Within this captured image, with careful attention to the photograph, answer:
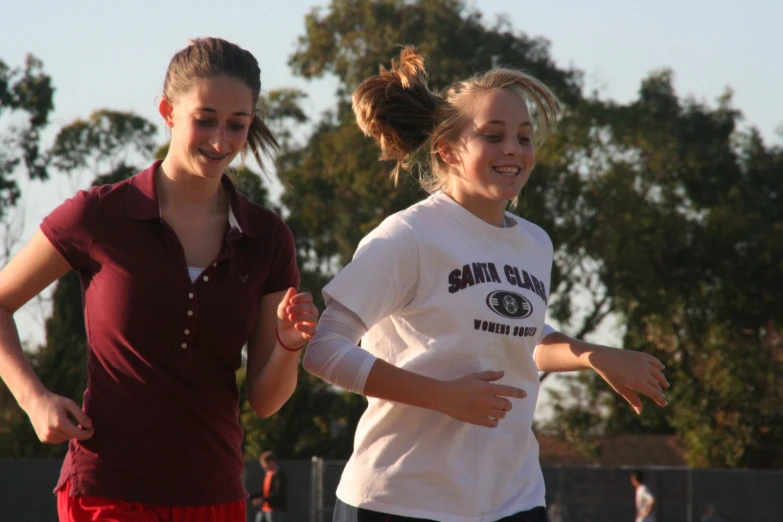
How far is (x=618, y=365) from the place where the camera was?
154 inches

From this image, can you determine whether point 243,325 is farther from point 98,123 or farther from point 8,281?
point 98,123

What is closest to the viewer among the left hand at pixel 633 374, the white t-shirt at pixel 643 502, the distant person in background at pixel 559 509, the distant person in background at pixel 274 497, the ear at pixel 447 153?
the left hand at pixel 633 374

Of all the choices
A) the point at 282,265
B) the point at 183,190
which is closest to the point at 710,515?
the point at 282,265

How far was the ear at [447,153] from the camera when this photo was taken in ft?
13.8

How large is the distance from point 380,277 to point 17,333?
3.58 ft

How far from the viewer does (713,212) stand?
105ft

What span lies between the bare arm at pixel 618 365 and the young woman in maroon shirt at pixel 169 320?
1019 mm

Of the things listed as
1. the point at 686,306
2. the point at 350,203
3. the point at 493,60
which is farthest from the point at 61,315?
the point at 686,306

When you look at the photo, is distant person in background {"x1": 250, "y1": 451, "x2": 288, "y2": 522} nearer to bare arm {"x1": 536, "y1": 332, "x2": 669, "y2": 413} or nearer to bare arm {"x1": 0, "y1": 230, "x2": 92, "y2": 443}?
bare arm {"x1": 536, "y1": 332, "x2": 669, "y2": 413}

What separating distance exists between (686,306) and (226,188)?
29.3 metres

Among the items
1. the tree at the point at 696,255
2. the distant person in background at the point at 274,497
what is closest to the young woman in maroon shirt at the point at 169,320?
the distant person in background at the point at 274,497

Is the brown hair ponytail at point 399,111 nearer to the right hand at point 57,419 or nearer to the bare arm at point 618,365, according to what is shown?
the bare arm at point 618,365

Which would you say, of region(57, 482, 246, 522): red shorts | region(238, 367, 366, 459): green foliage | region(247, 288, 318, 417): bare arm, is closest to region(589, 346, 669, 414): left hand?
region(247, 288, 318, 417): bare arm

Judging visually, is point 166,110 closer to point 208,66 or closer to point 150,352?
point 208,66
